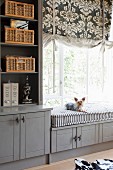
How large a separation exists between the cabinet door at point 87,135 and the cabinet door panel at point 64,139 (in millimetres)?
156

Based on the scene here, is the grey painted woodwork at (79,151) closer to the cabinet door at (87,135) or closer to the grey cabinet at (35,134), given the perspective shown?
the cabinet door at (87,135)

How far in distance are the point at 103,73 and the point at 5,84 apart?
83.3 inches

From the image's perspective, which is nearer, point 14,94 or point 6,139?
point 6,139

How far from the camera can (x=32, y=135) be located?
11.7 feet

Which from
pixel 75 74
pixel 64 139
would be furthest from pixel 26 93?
pixel 75 74

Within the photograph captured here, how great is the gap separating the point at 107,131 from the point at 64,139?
83 cm

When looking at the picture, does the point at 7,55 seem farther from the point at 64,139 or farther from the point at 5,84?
the point at 64,139

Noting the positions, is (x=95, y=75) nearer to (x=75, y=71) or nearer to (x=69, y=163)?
(x=75, y=71)

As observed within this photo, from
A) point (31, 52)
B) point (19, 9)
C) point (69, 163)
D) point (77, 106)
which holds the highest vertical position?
point (19, 9)

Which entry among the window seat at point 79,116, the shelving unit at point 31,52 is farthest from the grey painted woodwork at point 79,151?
the shelving unit at point 31,52

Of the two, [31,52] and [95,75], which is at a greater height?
[31,52]

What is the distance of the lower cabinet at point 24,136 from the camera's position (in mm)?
3357

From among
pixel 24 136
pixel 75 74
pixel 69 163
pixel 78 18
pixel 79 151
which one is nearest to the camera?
pixel 24 136

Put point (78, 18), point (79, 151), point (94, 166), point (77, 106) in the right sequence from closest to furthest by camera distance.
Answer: point (94, 166) < point (79, 151) < point (77, 106) < point (78, 18)
